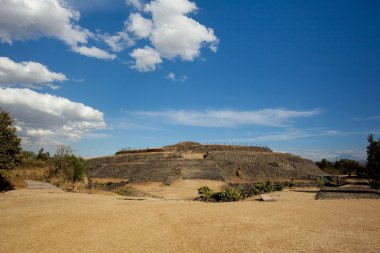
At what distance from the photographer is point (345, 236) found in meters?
8.05

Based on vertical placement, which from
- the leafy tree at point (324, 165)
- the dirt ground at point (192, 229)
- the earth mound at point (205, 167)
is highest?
the leafy tree at point (324, 165)

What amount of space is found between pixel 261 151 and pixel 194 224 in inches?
1908

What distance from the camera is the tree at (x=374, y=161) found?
859 inches

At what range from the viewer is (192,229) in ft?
29.6

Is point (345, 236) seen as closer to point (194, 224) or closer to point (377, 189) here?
point (194, 224)

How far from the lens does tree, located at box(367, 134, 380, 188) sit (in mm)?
21828

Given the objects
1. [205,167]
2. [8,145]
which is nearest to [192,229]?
[8,145]

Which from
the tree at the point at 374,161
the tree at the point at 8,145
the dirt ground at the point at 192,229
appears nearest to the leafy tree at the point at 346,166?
the tree at the point at 374,161

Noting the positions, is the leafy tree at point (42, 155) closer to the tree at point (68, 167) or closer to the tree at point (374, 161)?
the tree at point (68, 167)

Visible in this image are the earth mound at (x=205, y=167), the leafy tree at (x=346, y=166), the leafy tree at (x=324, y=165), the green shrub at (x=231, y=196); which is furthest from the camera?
the leafy tree at (x=324, y=165)

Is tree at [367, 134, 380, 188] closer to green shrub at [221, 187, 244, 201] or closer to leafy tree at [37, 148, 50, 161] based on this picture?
green shrub at [221, 187, 244, 201]

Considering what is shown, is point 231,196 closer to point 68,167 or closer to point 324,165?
point 68,167

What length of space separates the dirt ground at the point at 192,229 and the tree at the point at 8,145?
7.06 m

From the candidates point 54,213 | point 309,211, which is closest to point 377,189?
point 309,211
